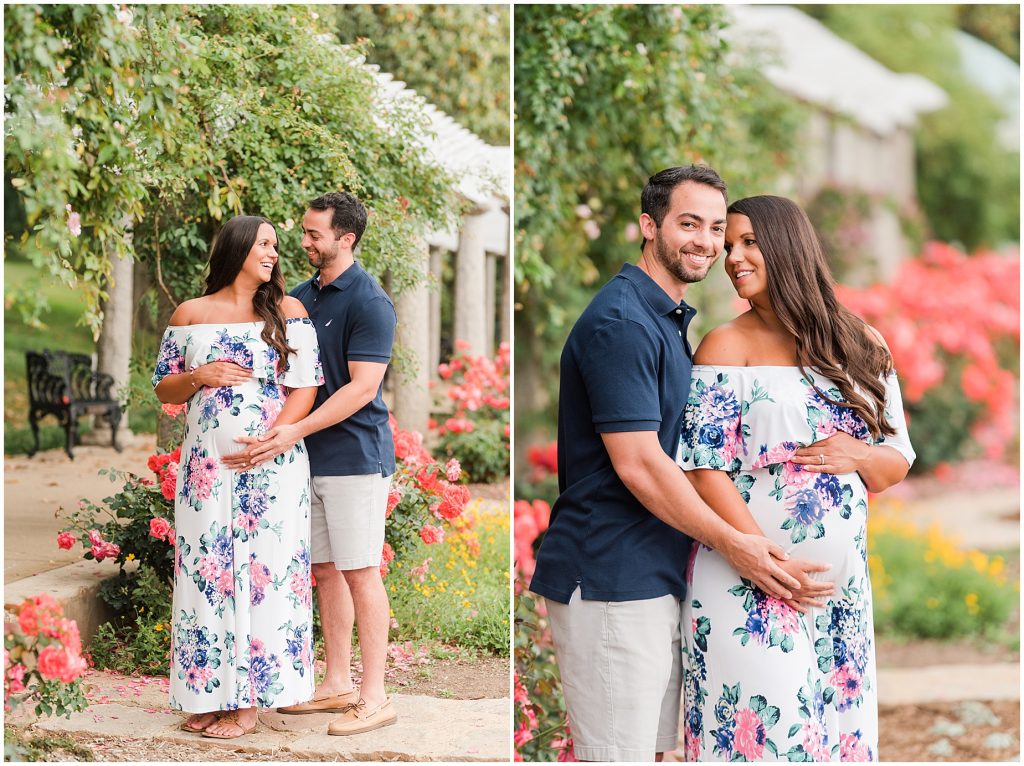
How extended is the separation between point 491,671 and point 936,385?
19.1 feet

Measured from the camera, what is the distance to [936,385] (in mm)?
8281

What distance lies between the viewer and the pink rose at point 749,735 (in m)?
2.42

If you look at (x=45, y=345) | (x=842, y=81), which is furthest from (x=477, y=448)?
(x=842, y=81)

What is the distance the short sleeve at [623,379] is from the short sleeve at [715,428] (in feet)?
0.35

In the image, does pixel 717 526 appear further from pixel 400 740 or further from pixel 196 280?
pixel 196 280

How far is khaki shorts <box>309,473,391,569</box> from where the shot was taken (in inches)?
130

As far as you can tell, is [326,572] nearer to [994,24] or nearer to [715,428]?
[715,428]

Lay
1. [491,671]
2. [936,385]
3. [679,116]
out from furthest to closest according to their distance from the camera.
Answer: [936,385]
[679,116]
[491,671]

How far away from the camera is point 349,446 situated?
330 cm

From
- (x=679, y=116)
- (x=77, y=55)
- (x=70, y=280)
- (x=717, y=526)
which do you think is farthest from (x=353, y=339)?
(x=679, y=116)

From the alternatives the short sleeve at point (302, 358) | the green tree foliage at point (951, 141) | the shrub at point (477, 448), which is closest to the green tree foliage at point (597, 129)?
the shrub at point (477, 448)

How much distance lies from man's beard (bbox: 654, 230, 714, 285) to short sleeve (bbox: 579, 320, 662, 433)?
0.22m

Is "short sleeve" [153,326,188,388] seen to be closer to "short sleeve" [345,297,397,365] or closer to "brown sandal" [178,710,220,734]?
"short sleeve" [345,297,397,365]

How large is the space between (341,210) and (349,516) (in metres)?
0.98
